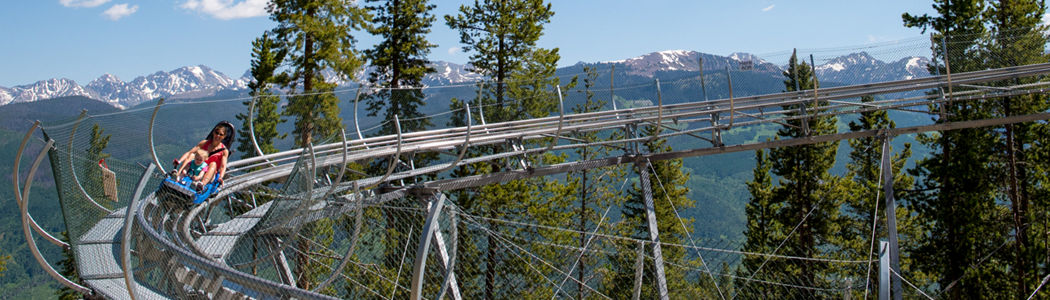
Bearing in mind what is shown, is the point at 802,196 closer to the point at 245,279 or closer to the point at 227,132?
the point at 227,132

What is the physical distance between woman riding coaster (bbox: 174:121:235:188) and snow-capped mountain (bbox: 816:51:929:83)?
8.69 meters

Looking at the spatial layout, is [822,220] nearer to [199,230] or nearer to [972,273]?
[972,273]

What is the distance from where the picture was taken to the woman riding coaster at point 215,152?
25.3 ft

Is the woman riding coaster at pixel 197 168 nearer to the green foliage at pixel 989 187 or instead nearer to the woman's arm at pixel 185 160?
the woman's arm at pixel 185 160

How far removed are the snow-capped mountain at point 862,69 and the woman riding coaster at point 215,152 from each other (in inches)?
342

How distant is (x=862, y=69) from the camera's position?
40.4ft

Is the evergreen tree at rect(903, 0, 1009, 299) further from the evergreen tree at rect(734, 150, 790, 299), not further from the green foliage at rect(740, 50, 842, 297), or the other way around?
the evergreen tree at rect(734, 150, 790, 299)

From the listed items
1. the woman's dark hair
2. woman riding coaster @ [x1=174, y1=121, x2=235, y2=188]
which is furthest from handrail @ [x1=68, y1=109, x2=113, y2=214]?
the woman's dark hair

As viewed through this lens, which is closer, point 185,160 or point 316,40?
point 185,160

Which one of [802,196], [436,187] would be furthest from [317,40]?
[802,196]

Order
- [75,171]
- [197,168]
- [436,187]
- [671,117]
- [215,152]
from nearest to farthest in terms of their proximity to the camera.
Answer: [75,171], [197,168], [215,152], [436,187], [671,117]

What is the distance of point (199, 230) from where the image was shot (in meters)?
8.58

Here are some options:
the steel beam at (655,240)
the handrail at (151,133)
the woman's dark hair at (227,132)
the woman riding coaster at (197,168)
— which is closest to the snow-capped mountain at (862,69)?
the steel beam at (655,240)

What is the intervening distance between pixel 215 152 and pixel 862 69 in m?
9.70
